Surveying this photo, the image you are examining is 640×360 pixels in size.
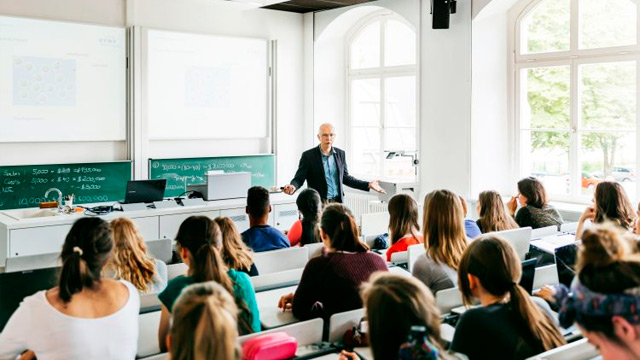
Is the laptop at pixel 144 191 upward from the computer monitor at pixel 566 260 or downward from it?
upward

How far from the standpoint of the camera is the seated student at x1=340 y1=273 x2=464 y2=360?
1.65 m

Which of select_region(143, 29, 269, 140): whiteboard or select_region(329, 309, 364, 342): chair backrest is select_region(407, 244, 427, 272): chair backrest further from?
select_region(143, 29, 269, 140): whiteboard

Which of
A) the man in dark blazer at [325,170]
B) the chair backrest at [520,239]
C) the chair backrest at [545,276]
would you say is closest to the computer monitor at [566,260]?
the chair backrest at [545,276]

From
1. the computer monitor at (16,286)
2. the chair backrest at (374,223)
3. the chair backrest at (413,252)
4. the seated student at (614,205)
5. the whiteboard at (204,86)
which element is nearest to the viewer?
the computer monitor at (16,286)

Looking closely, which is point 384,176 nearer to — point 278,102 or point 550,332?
point 278,102

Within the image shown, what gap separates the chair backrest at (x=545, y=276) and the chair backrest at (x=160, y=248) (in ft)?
7.52

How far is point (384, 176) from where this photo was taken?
27.5 feet

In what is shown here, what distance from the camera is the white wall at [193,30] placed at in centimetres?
652

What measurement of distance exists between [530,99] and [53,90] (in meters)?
5.13

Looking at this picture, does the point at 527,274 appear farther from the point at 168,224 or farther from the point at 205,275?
the point at 168,224

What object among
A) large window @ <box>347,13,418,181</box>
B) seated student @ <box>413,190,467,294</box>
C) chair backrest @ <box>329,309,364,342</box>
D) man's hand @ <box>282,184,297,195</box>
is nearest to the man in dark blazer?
man's hand @ <box>282,184,297,195</box>

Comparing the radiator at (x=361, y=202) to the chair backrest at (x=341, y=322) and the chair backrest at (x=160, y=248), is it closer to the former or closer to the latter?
the chair backrest at (x=160, y=248)

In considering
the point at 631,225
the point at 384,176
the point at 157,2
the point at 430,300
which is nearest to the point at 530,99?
the point at 384,176

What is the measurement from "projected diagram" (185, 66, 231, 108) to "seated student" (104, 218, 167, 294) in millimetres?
4480
